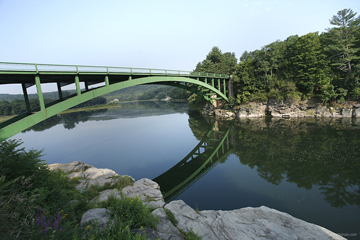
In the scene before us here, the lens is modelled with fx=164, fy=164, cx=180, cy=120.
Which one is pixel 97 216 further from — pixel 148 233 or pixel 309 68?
pixel 309 68

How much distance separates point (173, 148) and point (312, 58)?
21124 mm

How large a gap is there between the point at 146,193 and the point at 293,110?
24.9 meters

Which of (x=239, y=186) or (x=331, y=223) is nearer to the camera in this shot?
(x=331, y=223)

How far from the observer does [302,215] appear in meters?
6.43

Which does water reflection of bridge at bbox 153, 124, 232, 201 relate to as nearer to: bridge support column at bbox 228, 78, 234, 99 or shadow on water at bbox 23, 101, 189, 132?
bridge support column at bbox 228, 78, 234, 99

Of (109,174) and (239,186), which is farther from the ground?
(109,174)

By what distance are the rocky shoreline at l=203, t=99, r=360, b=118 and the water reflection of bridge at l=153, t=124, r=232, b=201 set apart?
10.9 meters

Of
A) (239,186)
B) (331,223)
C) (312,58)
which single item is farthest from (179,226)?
(312,58)

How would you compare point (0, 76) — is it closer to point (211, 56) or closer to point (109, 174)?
point (109, 174)

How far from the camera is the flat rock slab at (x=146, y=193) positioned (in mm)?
6218

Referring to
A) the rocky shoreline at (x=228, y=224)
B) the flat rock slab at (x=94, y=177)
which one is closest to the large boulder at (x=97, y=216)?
the rocky shoreline at (x=228, y=224)

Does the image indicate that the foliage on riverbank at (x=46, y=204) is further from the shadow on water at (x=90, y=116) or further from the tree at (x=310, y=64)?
the shadow on water at (x=90, y=116)

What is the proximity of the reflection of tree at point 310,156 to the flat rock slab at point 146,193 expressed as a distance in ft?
20.6

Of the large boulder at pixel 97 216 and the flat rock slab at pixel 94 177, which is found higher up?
the large boulder at pixel 97 216
